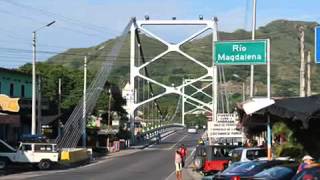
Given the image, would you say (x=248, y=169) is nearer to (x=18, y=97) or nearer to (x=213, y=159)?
(x=213, y=159)

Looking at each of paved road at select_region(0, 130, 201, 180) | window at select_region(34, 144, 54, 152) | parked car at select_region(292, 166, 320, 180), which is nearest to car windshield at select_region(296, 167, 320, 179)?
parked car at select_region(292, 166, 320, 180)

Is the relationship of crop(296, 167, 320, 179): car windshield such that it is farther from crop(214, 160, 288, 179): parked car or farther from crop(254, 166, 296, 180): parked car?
crop(214, 160, 288, 179): parked car

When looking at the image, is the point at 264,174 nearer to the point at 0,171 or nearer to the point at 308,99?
the point at 308,99

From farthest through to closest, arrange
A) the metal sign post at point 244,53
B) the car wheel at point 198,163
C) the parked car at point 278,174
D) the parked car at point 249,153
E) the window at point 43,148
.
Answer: the window at point 43,148 → the car wheel at point 198,163 → the parked car at point 249,153 → the metal sign post at point 244,53 → the parked car at point 278,174

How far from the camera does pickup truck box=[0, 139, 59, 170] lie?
45.2 m

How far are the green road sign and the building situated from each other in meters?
30.5

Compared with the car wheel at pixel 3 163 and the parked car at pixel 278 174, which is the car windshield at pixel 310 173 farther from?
the car wheel at pixel 3 163

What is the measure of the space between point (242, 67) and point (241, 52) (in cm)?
6861

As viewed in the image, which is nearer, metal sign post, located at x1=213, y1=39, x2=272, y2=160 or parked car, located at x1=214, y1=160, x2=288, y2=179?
parked car, located at x1=214, y1=160, x2=288, y2=179

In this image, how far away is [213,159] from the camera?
36.4 meters

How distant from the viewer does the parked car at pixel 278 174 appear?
1616 centimetres

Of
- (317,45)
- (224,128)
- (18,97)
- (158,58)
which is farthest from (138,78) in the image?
(317,45)

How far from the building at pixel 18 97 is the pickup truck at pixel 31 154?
11.5 m

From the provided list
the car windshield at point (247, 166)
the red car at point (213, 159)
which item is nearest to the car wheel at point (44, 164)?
the red car at point (213, 159)
